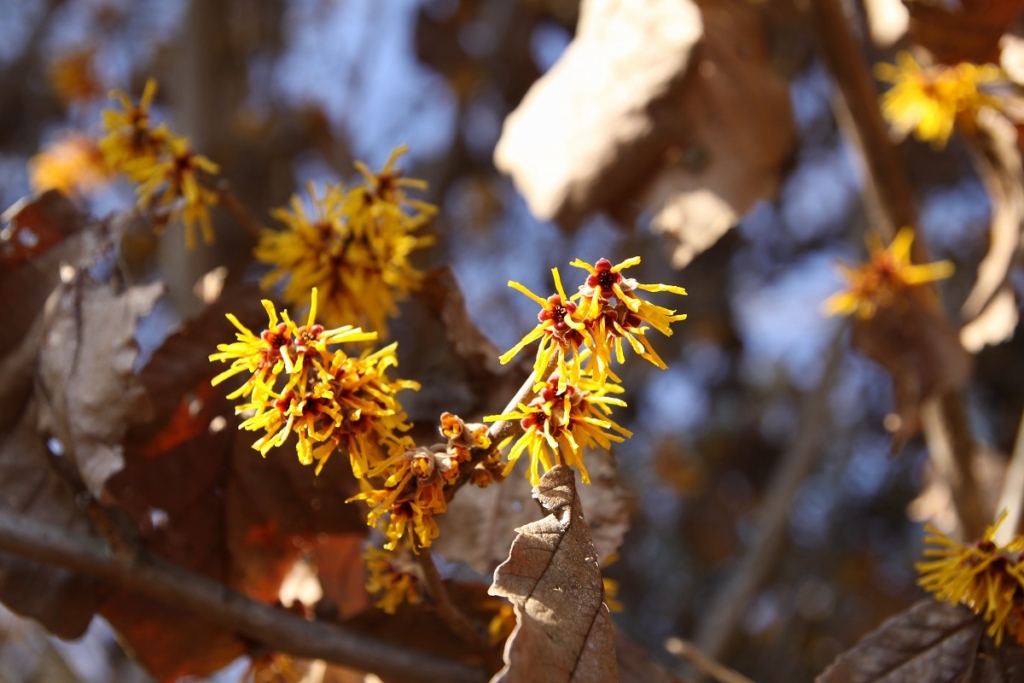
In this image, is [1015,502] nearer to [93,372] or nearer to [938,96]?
[938,96]

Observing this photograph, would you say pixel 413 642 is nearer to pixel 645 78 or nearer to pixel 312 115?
pixel 645 78

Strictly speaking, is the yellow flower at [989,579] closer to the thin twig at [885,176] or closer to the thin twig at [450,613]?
the thin twig at [450,613]

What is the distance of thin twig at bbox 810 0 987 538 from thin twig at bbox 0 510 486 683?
1.03 m

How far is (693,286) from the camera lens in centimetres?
414

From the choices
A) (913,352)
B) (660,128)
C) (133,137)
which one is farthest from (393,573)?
(913,352)

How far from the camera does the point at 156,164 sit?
3.62 feet

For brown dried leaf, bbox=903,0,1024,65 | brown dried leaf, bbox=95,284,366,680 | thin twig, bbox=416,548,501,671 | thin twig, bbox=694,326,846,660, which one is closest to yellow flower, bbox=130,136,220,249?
brown dried leaf, bbox=95,284,366,680

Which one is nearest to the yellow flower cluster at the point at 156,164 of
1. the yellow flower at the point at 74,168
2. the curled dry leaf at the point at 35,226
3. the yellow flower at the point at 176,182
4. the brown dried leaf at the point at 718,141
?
the yellow flower at the point at 176,182

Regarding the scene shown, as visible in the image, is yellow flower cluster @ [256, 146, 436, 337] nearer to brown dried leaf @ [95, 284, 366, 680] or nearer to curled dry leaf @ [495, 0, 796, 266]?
brown dried leaf @ [95, 284, 366, 680]

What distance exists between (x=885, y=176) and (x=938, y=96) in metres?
0.16

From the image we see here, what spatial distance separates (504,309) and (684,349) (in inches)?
34.1

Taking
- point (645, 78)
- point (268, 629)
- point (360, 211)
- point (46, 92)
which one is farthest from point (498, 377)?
point (46, 92)

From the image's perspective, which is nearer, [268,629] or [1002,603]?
[1002,603]

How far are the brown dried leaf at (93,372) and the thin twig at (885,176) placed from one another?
1.11 metres
